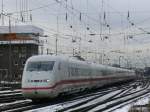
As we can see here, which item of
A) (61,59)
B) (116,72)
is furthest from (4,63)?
(61,59)

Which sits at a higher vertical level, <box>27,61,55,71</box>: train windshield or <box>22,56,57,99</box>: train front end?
<box>27,61,55,71</box>: train windshield

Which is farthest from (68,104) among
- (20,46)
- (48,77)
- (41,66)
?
(20,46)

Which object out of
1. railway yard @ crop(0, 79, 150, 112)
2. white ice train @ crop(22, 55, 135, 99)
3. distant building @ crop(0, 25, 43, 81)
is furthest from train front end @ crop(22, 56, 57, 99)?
distant building @ crop(0, 25, 43, 81)

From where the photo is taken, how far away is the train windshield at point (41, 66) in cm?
2815

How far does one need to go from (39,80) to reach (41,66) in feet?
4.60

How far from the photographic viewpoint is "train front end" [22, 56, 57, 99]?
2681 cm

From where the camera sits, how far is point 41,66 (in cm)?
2838

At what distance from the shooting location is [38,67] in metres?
28.3

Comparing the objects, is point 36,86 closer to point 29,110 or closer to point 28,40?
point 29,110

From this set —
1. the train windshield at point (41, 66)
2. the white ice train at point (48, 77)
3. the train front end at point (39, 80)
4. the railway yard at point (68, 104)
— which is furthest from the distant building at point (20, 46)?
the train front end at point (39, 80)

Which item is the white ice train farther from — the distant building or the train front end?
the distant building

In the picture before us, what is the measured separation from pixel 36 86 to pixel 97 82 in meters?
22.0

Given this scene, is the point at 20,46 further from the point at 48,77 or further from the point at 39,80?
the point at 39,80

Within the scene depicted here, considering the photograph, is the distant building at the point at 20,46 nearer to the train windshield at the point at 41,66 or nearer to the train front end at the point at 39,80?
the train windshield at the point at 41,66
